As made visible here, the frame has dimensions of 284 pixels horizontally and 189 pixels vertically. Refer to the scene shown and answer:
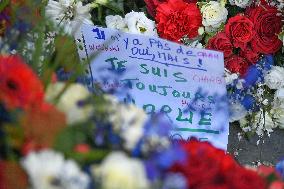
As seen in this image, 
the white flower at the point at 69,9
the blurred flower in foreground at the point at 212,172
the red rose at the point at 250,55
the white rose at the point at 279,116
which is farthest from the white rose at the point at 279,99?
the blurred flower in foreground at the point at 212,172

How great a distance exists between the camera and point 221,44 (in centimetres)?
235

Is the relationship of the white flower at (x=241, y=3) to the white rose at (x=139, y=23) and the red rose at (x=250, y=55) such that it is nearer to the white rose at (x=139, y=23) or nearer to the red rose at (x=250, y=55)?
the red rose at (x=250, y=55)

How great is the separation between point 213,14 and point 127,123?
159cm

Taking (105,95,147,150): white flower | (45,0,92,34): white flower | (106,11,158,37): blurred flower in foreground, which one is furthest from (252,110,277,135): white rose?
(105,95,147,150): white flower

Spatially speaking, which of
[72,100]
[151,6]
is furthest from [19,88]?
[151,6]

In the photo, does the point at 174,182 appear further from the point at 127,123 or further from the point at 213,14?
the point at 213,14

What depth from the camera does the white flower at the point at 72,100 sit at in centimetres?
86

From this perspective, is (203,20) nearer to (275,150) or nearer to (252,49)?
(252,49)

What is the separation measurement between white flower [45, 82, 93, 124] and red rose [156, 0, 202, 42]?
1393 mm

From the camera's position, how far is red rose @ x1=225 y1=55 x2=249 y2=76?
7.72ft

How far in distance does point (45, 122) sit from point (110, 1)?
5.24 feet

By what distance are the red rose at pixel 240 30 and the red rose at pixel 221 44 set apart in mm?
20

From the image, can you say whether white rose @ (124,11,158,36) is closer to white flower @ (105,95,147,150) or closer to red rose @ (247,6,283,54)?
red rose @ (247,6,283,54)

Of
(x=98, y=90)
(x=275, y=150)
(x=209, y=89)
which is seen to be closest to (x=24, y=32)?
(x=98, y=90)
